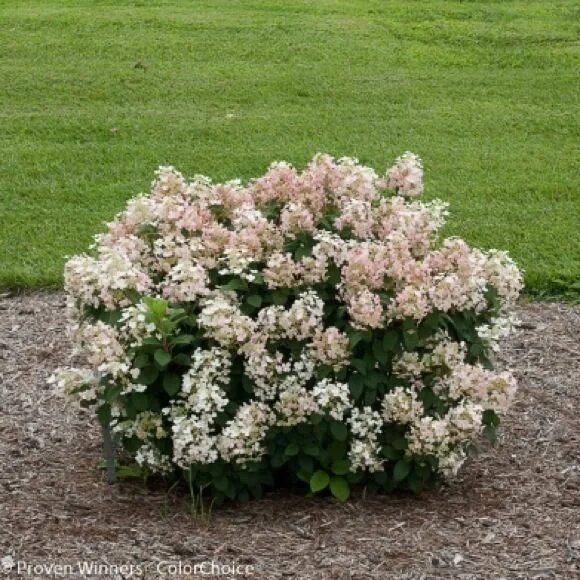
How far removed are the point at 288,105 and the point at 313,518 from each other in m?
6.62

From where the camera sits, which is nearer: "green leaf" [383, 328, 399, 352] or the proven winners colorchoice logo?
the proven winners colorchoice logo

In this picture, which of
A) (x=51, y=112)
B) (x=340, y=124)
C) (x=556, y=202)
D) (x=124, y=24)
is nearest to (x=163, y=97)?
(x=51, y=112)

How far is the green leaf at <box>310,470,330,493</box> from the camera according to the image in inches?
151

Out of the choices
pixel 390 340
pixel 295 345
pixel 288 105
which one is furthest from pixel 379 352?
pixel 288 105

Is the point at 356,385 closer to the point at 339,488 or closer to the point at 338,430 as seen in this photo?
the point at 338,430

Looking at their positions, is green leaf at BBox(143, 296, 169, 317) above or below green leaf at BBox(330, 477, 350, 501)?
above

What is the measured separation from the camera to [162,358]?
361 cm

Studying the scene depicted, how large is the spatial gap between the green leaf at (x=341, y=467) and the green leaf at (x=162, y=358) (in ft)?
2.14

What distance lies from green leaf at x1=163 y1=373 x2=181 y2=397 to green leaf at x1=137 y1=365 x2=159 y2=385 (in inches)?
1.3

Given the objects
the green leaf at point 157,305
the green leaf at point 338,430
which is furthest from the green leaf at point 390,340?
the green leaf at point 157,305

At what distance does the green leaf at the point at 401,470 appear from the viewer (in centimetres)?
385

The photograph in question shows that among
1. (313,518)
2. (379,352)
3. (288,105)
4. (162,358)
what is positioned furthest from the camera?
(288,105)

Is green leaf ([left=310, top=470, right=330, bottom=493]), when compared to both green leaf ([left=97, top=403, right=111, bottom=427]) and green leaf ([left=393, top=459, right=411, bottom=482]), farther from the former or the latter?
green leaf ([left=97, top=403, right=111, bottom=427])

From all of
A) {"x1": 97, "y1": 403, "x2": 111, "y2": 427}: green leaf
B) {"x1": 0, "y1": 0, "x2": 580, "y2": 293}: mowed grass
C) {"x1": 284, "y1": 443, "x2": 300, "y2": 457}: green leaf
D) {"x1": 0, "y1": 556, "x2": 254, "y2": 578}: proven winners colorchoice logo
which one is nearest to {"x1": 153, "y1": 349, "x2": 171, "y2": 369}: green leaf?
{"x1": 97, "y1": 403, "x2": 111, "y2": 427}: green leaf
